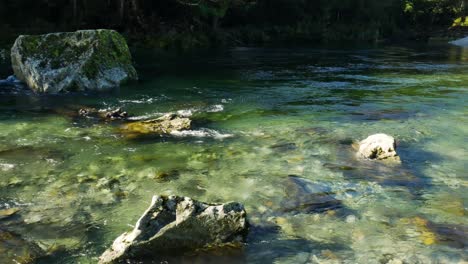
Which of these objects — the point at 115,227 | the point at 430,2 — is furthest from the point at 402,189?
the point at 430,2

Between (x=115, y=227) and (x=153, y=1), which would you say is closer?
(x=115, y=227)

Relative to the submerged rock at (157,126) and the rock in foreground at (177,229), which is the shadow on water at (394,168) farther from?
the submerged rock at (157,126)

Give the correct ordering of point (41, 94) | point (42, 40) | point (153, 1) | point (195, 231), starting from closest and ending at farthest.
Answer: point (195, 231) → point (41, 94) → point (42, 40) → point (153, 1)

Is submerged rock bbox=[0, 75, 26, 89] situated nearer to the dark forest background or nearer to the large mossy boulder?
the large mossy boulder

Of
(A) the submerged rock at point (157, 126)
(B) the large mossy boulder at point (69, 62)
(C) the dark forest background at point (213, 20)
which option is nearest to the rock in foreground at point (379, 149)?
(A) the submerged rock at point (157, 126)

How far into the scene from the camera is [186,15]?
128ft

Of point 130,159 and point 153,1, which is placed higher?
point 153,1

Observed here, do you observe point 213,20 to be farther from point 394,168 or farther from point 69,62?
point 394,168

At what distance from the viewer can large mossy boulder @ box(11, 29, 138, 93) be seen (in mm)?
15289

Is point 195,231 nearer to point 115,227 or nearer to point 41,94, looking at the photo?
point 115,227

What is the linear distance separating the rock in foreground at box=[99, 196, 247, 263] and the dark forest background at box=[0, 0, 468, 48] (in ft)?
83.2

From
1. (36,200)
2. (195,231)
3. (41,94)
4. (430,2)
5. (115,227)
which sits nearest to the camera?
(195,231)

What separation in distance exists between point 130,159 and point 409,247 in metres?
4.68

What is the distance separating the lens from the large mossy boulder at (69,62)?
15289 mm
